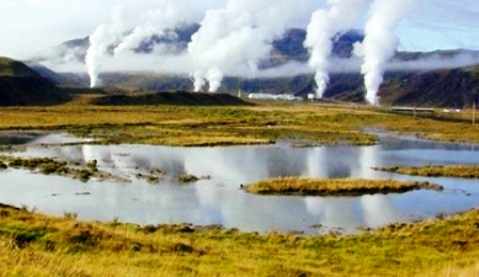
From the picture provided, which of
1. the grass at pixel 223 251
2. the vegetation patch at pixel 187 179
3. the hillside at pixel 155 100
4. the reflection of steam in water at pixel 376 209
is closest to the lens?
the grass at pixel 223 251

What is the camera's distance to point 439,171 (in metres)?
57.5

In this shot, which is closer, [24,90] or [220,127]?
[220,127]

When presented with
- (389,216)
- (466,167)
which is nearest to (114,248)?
(389,216)

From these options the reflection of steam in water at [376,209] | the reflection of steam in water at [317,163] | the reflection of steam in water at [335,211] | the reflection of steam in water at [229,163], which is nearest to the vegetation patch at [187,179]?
the reflection of steam in water at [229,163]

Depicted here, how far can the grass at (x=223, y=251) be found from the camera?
1467 centimetres

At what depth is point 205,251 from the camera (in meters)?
21.4

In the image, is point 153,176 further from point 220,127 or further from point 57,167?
point 220,127

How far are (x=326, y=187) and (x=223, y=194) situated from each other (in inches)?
304

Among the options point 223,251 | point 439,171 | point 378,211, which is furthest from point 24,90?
point 223,251

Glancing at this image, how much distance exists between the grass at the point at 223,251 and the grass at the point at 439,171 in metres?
22.3

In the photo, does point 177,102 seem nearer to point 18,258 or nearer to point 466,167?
point 466,167

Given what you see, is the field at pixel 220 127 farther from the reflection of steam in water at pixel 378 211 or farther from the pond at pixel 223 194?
the reflection of steam in water at pixel 378 211

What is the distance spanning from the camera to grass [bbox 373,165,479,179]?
56.5 m

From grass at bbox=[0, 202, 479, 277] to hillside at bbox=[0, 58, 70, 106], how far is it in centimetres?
13475
